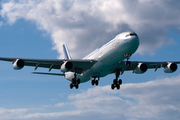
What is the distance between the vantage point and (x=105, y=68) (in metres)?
36.9

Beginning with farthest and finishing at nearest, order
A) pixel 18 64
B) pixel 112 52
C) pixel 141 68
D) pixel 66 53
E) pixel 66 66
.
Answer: pixel 66 53 → pixel 141 68 → pixel 66 66 → pixel 18 64 → pixel 112 52

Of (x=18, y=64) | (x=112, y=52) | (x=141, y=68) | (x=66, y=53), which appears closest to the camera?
(x=112, y=52)

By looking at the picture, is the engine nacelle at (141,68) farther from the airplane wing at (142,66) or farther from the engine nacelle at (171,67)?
the engine nacelle at (171,67)

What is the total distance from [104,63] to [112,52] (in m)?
2.81

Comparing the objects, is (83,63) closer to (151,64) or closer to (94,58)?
(94,58)

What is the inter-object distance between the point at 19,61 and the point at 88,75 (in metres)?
11.9

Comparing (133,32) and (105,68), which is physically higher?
Result: (133,32)

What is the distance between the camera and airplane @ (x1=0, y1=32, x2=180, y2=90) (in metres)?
32.5

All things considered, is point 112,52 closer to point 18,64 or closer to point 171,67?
point 18,64

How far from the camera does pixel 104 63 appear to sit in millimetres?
35906

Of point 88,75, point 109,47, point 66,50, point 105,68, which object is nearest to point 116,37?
point 109,47

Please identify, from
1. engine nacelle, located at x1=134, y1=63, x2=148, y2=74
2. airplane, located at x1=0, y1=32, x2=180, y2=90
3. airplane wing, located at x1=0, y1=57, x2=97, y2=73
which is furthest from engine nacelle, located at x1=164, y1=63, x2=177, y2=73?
airplane wing, located at x1=0, y1=57, x2=97, y2=73

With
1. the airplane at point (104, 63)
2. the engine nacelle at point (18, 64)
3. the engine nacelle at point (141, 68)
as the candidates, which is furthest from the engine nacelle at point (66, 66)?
the engine nacelle at point (141, 68)

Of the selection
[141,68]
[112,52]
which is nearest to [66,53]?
[141,68]
